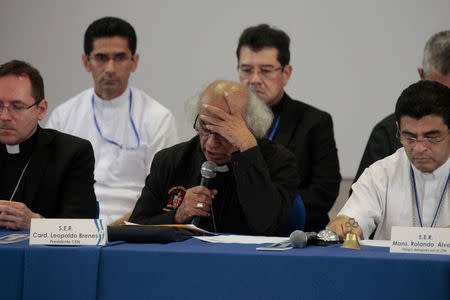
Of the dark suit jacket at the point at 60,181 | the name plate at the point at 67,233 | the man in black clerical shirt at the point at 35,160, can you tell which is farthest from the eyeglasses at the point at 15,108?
the name plate at the point at 67,233

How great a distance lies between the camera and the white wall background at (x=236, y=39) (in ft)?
18.1

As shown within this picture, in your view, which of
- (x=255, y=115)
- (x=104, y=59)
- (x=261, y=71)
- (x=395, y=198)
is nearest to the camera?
(x=395, y=198)

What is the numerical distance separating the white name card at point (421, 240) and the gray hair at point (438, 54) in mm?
2125

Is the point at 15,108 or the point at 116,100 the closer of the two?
the point at 15,108

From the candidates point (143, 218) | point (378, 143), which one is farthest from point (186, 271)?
point (378, 143)

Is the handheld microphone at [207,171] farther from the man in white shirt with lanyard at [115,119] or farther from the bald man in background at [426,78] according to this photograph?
the man in white shirt with lanyard at [115,119]

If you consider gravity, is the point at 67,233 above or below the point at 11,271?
above

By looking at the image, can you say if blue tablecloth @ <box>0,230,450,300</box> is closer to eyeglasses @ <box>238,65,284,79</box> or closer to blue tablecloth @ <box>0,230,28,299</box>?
blue tablecloth @ <box>0,230,28,299</box>

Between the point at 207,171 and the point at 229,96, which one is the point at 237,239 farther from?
the point at 229,96

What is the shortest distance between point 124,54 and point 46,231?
2977 millimetres

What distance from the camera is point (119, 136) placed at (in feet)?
16.2

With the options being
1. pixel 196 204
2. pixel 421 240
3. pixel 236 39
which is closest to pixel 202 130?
pixel 196 204

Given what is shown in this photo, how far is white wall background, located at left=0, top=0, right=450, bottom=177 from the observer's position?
5.52m

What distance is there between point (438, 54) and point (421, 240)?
2200mm
